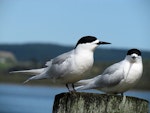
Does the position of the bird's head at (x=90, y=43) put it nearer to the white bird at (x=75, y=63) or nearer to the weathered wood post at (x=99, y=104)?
the white bird at (x=75, y=63)

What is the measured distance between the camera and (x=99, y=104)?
805 cm

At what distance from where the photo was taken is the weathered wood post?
26.4 ft

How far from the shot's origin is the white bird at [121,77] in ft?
33.6

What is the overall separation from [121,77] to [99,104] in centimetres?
248

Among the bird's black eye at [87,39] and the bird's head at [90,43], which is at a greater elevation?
the bird's black eye at [87,39]

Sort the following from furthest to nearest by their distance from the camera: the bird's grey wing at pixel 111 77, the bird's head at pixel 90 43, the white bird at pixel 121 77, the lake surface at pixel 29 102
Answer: the lake surface at pixel 29 102 → the bird's grey wing at pixel 111 77 → the white bird at pixel 121 77 → the bird's head at pixel 90 43

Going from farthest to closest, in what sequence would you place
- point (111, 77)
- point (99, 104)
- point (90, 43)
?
point (111, 77), point (90, 43), point (99, 104)

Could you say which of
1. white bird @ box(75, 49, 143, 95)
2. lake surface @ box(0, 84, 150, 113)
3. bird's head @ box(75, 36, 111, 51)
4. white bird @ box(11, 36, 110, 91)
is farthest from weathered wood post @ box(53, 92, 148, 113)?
lake surface @ box(0, 84, 150, 113)

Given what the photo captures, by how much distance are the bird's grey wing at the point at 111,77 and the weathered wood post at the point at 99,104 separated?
7.30 feet

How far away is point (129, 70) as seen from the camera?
34.0 feet

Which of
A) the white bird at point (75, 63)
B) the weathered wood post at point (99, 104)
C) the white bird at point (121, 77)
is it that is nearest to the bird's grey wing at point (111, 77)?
the white bird at point (121, 77)

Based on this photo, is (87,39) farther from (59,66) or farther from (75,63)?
(59,66)

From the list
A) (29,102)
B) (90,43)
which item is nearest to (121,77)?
(90,43)

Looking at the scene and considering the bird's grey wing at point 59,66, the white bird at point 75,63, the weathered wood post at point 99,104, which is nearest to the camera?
the weathered wood post at point 99,104
